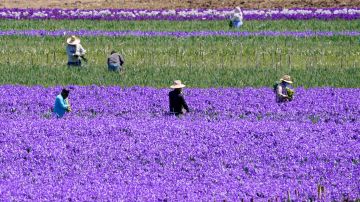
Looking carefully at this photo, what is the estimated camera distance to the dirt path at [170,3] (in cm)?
5134

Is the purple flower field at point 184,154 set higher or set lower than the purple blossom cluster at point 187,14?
higher

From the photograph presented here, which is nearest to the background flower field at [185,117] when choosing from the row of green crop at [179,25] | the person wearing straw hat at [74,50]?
the row of green crop at [179,25]

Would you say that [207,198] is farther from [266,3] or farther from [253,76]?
[266,3]

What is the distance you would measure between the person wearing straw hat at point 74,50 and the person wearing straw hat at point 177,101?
8.06m

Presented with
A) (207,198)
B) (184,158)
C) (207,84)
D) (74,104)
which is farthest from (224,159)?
(207,84)

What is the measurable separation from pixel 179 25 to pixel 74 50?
13412 mm

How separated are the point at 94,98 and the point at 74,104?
0.85 meters

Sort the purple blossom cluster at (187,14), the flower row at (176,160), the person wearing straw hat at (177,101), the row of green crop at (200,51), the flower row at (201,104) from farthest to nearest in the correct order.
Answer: the purple blossom cluster at (187,14), the row of green crop at (200,51), the flower row at (201,104), the person wearing straw hat at (177,101), the flower row at (176,160)

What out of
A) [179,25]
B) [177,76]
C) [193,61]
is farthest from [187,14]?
[177,76]

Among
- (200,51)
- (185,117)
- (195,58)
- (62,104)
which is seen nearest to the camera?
(62,104)

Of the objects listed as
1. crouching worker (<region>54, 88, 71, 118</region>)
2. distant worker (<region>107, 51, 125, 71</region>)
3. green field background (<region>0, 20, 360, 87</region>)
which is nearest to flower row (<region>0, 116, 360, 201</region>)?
crouching worker (<region>54, 88, 71, 118</region>)

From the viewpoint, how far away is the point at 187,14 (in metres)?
45.8

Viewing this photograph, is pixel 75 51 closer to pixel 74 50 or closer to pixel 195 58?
pixel 74 50

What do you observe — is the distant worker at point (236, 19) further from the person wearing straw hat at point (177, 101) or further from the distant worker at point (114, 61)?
the person wearing straw hat at point (177, 101)
